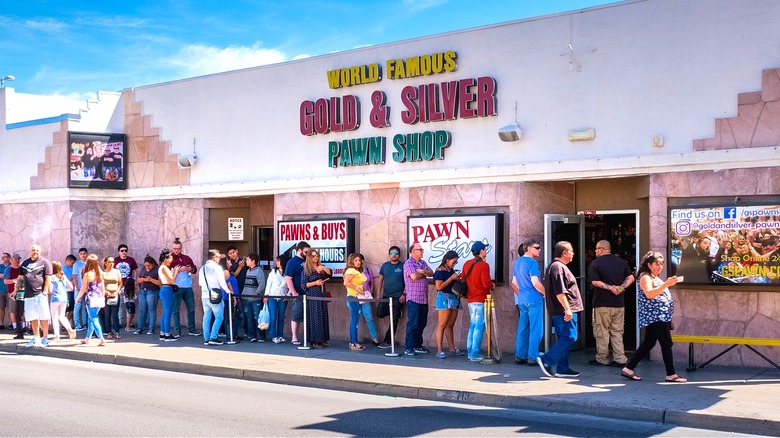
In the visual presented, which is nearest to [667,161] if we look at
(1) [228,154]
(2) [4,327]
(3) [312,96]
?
(3) [312,96]

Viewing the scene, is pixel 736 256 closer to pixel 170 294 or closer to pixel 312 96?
pixel 312 96

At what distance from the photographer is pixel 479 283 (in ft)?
44.2

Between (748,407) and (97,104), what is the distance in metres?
16.1

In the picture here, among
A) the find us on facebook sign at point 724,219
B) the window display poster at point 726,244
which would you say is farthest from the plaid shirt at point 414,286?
the find us on facebook sign at point 724,219

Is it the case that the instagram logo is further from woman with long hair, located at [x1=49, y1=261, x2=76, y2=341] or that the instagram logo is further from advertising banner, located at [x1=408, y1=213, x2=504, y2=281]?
woman with long hair, located at [x1=49, y1=261, x2=76, y2=341]

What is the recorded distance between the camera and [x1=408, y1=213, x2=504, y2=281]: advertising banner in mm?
14602

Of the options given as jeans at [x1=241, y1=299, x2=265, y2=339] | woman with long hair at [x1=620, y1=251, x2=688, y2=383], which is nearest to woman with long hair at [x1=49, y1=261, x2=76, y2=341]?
jeans at [x1=241, y1=299, x2=265, y2=339]

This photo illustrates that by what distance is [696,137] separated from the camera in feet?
42.0

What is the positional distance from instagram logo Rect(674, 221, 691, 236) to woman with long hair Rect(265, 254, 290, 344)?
284 inches

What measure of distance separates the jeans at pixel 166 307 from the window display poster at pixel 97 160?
4.54 meters

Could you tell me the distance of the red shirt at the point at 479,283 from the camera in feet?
44.1

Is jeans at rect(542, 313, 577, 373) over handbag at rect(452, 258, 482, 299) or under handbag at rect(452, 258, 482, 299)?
under

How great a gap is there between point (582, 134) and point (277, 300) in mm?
6546

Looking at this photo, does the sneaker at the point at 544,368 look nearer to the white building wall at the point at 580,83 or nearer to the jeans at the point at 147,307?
the white building wall at the point at 580,83
